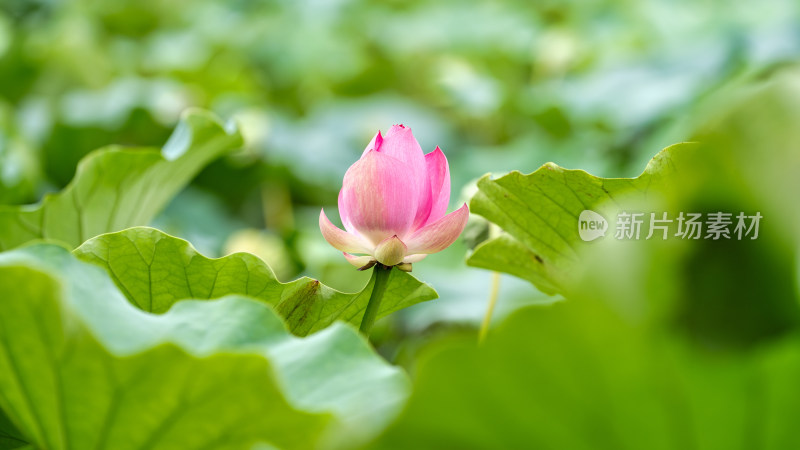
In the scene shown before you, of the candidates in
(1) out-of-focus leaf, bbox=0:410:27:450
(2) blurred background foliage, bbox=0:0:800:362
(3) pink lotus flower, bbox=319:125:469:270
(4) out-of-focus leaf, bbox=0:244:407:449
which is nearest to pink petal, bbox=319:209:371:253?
(3) pink lotus flower, bbox=319:125:469:270

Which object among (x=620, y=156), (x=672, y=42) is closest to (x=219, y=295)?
(x=620, y=156)

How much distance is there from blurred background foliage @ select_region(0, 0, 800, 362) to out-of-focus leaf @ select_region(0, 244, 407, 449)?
0.55 meters

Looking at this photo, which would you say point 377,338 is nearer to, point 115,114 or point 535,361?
point 115,114

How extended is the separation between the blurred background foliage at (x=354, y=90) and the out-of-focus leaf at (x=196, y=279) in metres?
0.44

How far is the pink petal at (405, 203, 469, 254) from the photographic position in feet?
1.63

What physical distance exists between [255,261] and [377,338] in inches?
25.7

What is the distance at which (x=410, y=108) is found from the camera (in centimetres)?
217

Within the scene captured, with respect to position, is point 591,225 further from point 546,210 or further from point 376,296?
point 376,296

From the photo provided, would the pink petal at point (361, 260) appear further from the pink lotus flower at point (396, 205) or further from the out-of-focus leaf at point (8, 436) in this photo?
the out-of-focus leaf at point (8, 436)

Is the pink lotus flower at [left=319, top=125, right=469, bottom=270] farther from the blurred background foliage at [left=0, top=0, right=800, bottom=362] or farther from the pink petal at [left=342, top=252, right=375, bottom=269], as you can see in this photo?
the blurred background foliage at [left=0, top=0, right=800, bottom=362]

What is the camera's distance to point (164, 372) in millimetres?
345

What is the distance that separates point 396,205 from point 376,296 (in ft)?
0.20

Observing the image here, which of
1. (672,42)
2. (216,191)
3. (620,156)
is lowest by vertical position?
(216,191)

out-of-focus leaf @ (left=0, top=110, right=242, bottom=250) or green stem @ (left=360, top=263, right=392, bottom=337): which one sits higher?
out-of-focus leaf @ (left=0, top=110, right=242, bottom=250)
